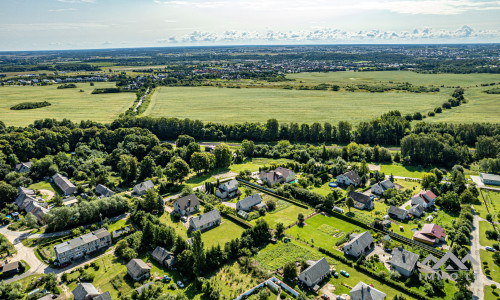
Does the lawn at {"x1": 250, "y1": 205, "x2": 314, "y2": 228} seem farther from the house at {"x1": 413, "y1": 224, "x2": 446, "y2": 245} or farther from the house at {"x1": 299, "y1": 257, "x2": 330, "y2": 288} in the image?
the house at {"x1": 413, "y1": 224, "x2": 446, "y2": 245}

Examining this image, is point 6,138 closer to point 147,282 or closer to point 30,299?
point 30,299

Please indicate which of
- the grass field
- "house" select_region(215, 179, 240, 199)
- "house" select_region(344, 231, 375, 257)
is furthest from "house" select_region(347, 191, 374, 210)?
the grass field

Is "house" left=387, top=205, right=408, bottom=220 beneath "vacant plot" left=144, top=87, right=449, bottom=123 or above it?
beneath

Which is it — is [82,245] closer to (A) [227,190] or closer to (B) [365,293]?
(A) [227,190]

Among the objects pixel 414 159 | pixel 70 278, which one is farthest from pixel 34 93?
pixel 414 159

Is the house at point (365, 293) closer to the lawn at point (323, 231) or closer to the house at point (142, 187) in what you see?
the lawn at point (323, 231)

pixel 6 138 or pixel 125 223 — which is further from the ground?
pixel 6 138
